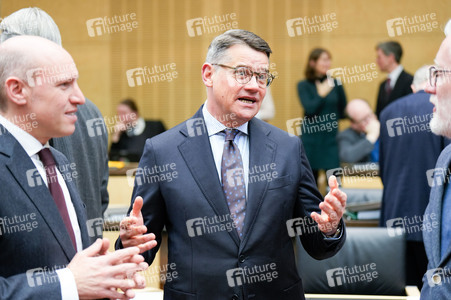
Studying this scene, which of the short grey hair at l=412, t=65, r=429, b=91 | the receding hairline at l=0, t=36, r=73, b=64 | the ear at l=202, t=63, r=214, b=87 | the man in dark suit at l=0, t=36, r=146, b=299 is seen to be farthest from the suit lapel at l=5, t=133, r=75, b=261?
the short grey hair at l=412, t=65, r=429, b=91

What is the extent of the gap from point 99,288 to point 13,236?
0.27 m

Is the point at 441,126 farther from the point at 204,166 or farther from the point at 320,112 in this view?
the point at 320,112

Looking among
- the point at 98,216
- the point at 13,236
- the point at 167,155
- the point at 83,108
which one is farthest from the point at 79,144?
the point at 13,236

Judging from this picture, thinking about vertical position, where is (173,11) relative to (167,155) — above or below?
above

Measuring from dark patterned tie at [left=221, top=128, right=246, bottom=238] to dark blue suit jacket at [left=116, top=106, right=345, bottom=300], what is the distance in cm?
4

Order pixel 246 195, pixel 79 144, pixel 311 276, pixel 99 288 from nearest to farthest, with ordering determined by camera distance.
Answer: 1. pixel 99 288
2. pixel 246 195
3. pixel 79 144
4. pixel 311 276

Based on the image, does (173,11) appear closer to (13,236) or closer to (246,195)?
(246,195)

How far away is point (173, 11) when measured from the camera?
32.5ft

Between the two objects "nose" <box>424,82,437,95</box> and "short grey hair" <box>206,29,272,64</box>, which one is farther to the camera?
"short grey hair" <box>206,29,272,64</box>

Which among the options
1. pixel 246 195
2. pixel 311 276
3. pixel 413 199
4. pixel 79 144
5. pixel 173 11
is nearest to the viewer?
pixel 246 195

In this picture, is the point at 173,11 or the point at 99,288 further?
the point at 173,11

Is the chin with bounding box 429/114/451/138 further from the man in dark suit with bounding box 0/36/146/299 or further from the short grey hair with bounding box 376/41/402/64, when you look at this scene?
the short grey hair with bounding box 376/41/402/64

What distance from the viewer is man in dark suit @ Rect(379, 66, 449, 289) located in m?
4.43

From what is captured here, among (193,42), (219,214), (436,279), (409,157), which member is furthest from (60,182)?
(193,42)
